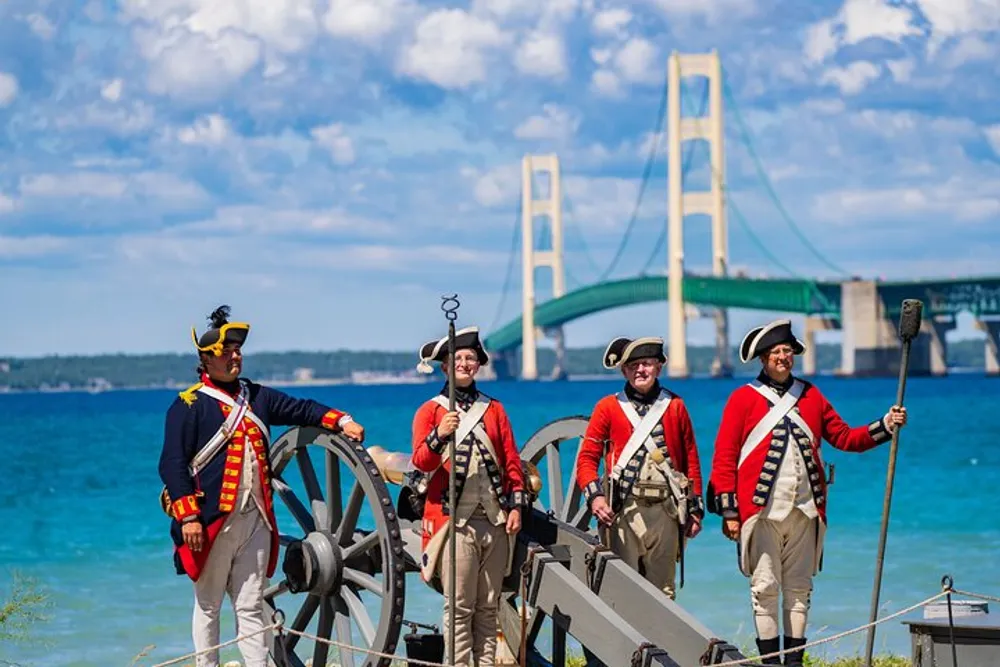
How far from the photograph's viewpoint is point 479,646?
226 inches

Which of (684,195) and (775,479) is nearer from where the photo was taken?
(775,479)

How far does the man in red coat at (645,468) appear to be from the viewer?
582 cm

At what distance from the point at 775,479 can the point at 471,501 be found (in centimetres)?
92

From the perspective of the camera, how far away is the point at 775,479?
5.60 m

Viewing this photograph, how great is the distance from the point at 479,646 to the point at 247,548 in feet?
2.74

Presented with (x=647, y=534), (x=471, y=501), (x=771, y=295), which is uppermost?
(x=771, y=295)

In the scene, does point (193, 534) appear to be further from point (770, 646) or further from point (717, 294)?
point (717, 294)

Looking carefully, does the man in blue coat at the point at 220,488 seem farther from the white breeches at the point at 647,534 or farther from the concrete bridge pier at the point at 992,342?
the concrete bridge pier at the point at 992,342

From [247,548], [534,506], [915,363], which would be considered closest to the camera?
[247,548]

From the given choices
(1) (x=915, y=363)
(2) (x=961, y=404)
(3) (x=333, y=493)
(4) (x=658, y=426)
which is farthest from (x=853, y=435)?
(1) (x=915, y=363)

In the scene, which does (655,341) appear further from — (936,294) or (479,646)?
(936,294)

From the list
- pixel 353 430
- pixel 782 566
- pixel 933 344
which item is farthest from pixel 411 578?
pixel 933 344

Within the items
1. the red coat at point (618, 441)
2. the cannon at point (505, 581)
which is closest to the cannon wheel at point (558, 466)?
the cannon at point (505, 581)

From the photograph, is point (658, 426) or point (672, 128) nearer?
point (658, 426)
